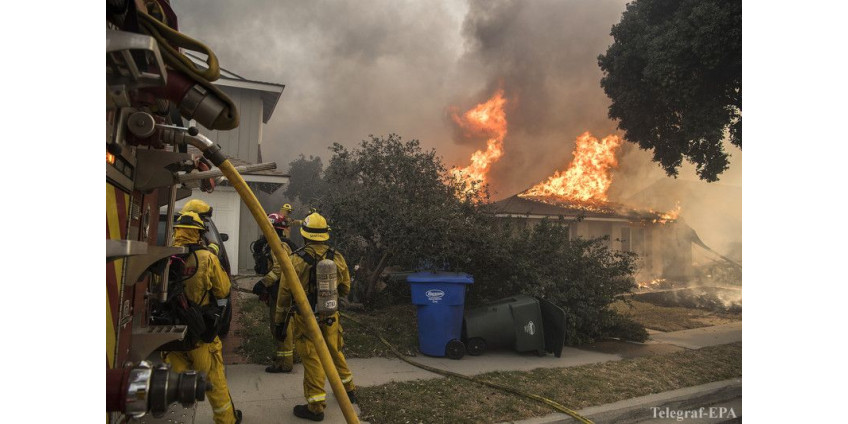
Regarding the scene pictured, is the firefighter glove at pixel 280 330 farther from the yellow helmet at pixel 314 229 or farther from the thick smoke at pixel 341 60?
the thick smoke at pixel 341 60

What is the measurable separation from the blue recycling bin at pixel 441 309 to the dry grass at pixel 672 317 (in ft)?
14.3

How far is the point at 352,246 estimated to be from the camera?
8.20m

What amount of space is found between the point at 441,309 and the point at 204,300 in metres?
3.38

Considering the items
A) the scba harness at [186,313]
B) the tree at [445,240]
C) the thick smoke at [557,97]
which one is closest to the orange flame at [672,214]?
the thick smoke at [557,97]

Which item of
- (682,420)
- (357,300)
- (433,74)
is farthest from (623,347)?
(433,74)

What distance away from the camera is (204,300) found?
3.47m

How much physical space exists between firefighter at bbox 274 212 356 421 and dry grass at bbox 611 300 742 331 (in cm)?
653

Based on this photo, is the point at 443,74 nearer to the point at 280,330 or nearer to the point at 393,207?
the point at 393,207

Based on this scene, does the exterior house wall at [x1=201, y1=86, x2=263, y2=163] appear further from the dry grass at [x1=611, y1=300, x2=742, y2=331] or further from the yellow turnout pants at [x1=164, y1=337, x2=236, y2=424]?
the yellow turnout pants at [x1=164, y1=337, x2=236, y2=424]

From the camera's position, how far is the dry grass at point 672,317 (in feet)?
31.7

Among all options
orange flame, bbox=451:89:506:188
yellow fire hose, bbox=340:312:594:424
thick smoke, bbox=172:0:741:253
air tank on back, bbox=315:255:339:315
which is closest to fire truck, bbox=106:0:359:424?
air tank on back, bbox=315:255:339:315

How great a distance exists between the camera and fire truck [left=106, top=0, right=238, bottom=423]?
47.6 inches

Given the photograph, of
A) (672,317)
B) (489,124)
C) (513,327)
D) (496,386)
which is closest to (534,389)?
(496,386)

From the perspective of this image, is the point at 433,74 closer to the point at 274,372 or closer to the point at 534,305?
the point at 534,305
